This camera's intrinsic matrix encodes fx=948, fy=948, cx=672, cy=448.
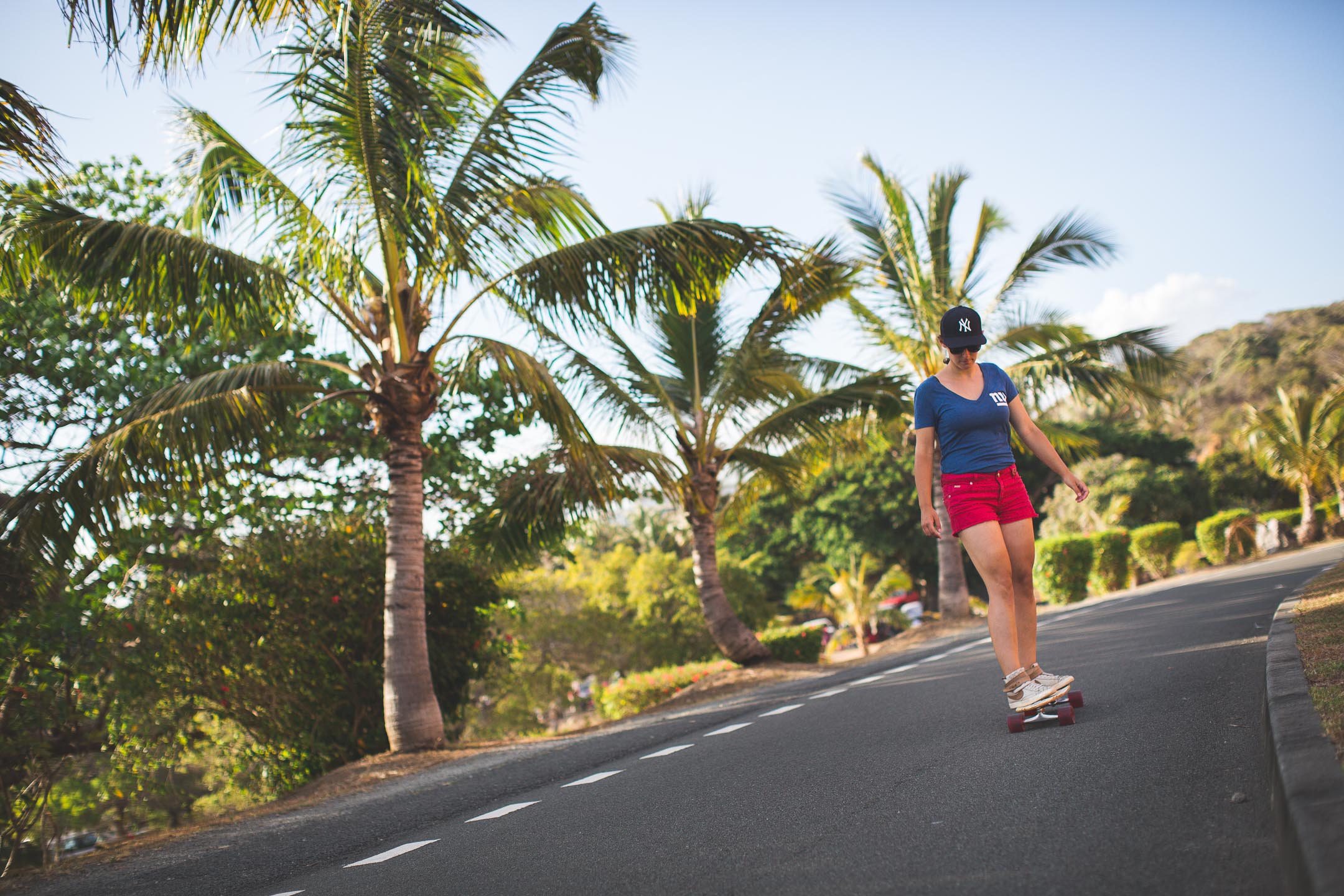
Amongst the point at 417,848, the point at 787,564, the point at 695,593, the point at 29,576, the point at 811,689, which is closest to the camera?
the point at 417,848

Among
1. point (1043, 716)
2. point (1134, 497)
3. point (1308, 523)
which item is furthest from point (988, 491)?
point (1134, 497)

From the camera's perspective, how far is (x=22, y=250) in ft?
25.2

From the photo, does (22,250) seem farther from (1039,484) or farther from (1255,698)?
(1039,484)

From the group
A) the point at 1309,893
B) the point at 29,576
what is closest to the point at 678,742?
the point at 29,576

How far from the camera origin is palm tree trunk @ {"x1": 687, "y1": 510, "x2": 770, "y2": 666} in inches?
544

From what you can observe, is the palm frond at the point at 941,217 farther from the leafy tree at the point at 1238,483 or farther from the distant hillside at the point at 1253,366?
the distant hillside at the point at 1253,366

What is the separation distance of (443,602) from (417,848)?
6617 millimetres

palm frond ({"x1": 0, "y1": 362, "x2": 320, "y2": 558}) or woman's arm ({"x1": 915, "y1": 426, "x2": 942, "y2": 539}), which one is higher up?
palm frond ({"x1": 0, "y1": 362, "x2": 320, "y2": 558})

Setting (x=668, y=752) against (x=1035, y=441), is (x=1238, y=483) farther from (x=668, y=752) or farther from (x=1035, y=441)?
(x=668, y=752)

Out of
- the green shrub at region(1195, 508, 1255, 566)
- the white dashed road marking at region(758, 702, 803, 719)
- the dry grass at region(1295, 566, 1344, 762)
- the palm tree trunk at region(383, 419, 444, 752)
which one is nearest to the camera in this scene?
the dry grass at region(1295, 566, 1344, 762)

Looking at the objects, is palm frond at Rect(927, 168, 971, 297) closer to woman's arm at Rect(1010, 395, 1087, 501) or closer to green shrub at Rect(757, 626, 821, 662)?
green shrub at Rect(757, 626, 821, 662)

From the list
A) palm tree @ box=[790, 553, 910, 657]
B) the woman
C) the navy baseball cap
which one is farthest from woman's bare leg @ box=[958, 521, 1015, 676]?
palm tree @ box=[790, 553, 910, 657]

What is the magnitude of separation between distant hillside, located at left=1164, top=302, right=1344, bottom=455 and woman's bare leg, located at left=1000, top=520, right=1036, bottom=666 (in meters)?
50.5

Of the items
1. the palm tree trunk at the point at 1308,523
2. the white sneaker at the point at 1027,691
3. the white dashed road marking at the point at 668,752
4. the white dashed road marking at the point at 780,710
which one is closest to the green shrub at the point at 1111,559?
the palm tree trunk at the point at 1308,523
